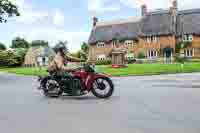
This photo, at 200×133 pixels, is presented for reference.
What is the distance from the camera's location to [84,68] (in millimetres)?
14914

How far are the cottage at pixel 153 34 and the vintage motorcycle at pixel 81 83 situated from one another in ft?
190

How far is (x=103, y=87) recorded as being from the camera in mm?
14727

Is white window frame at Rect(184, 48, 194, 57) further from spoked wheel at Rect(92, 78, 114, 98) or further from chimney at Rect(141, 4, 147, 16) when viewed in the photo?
spoked wheel at Rect(92, 78, 114, 98)

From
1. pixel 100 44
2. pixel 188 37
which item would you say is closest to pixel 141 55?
pixel 188 37

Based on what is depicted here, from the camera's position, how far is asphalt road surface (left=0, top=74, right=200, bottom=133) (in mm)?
8938

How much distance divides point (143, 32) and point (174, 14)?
20.6ft

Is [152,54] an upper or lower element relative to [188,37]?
lower

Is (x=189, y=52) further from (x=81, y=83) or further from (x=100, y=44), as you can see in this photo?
(x=81, y=83)

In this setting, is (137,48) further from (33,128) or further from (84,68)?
(33,128)

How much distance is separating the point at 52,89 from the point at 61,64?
852 millimetres

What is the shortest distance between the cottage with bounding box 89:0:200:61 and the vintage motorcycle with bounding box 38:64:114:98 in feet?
190

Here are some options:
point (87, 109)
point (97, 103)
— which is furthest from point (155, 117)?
point (97, 103)

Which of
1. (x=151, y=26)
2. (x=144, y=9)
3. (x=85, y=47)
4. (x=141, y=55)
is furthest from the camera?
(x=85, y=47)

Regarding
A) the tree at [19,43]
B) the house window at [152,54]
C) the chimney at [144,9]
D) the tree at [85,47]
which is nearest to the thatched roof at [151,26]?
the chimney at [144,9]
